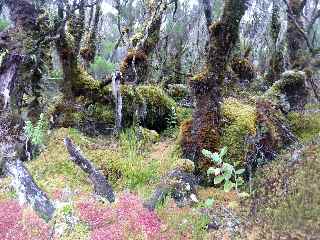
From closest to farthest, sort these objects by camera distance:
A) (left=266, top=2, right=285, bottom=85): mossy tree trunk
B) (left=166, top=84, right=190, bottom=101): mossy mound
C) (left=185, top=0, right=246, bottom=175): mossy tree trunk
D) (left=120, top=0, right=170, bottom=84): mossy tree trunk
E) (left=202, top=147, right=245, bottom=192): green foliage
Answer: (left=202, top=147, right=245, bottom=192): green foliage → (left=185, top=0, right=246, bottom=175): mossy tree trunk → (left=120, top=0, right=170, bottom=84): mossy tree trunk → (left=166, top=84, right=190, bottom=101): mossy mound → (left=266, top=2, right=285, bottom=85): mossy tree trunk

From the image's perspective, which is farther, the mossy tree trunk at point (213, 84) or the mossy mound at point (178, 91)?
the mossy mound at point (178, 91)

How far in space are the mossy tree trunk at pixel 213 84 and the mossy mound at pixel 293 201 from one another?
2.36 m

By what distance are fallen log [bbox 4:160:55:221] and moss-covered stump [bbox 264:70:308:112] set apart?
639 cm

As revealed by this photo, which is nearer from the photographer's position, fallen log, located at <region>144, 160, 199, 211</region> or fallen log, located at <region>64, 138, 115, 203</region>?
fallen log, located at <region>144, 160, 199, 211</region>

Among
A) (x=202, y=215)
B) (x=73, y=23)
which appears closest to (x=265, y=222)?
(x=202, y=215)

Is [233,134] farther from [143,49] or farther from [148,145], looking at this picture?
[143,49]

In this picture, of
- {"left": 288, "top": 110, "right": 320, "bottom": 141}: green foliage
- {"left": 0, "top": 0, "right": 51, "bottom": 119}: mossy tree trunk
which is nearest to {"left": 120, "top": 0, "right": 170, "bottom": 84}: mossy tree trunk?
{"left": 0, "top": 0, "right": 51, "bottom": 119}: mossy tree trunk

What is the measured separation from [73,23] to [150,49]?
2.54 m

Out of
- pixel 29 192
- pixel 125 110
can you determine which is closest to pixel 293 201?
→ pixel 29 192

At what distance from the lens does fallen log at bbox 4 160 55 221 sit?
23.4 feet

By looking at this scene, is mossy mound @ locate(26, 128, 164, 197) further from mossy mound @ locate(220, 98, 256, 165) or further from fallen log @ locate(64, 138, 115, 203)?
mossy mound @ locate(220, 98, 256, 165)

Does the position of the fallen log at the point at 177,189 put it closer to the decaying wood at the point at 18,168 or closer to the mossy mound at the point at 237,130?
the mossy mound at the point at 237,130

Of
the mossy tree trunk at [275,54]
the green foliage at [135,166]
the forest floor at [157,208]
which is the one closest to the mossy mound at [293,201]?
the forest floor at [157,208]

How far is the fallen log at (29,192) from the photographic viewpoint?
7.12 metres
